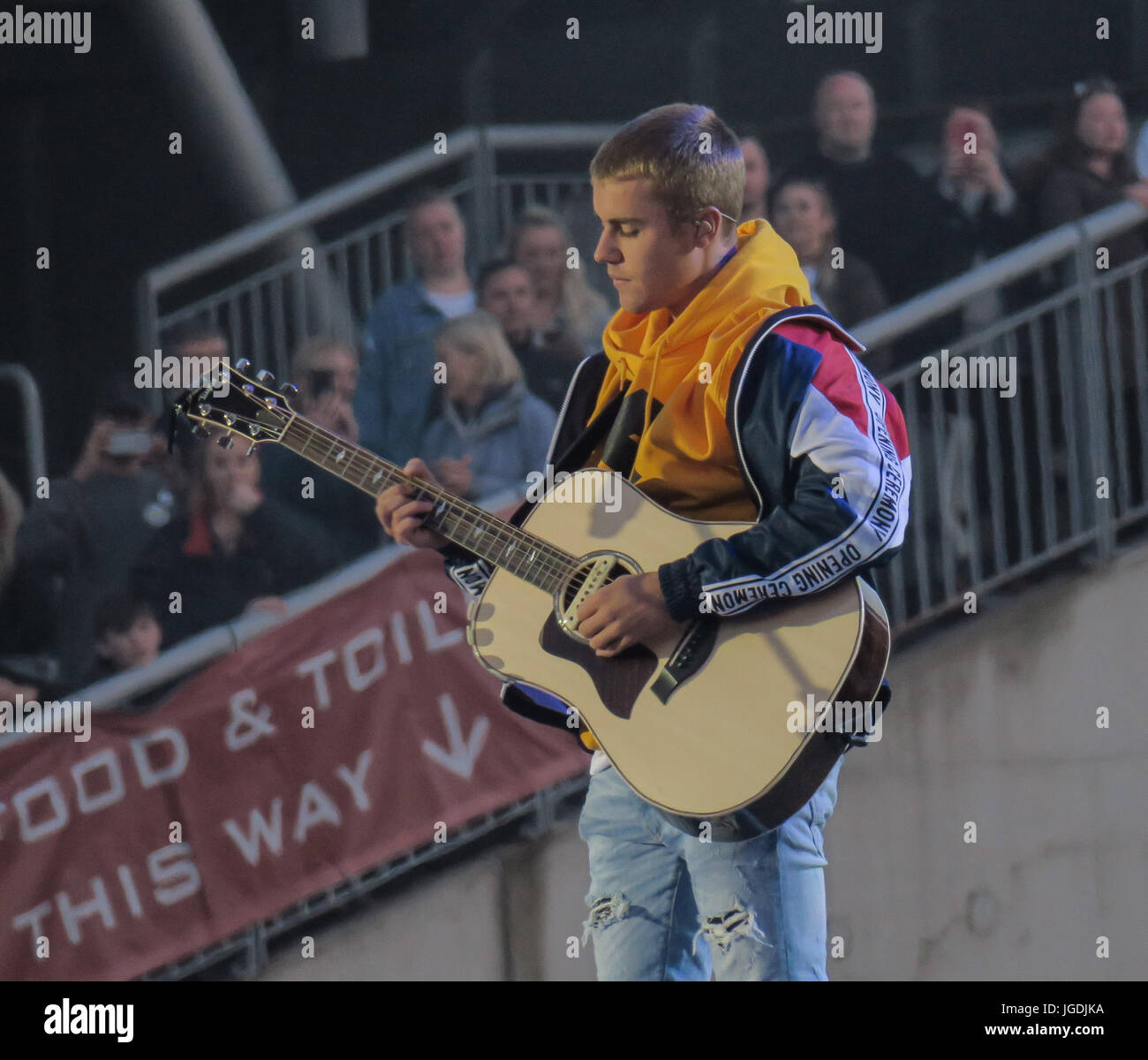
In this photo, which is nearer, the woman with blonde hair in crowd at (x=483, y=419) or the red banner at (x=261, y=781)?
the red banner at (x=261, y=781)

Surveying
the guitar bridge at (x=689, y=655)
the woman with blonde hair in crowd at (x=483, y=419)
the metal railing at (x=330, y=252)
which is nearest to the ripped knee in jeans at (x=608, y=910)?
the guitar bridge at (x=689, y=655)

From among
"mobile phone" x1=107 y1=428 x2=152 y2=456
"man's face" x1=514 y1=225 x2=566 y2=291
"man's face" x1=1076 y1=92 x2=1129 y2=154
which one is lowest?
"mobile phone" x1=107 y1=428 x2=152 y2=456

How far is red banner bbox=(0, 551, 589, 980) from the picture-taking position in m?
3.92

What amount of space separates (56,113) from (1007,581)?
112 inches

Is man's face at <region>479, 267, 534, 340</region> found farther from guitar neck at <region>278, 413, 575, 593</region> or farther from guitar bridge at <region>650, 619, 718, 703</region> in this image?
guitar bridge at <region>650, 619, 718, 703</region>

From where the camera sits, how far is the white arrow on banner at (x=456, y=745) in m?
Answer: 4.00

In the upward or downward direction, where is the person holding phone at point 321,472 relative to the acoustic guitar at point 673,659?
upward

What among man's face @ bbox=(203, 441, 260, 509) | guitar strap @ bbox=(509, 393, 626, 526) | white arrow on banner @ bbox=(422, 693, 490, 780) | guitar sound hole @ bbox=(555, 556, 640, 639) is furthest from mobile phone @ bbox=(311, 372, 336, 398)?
guitar sound hole @ bbox=(555, 556, 640, 639)

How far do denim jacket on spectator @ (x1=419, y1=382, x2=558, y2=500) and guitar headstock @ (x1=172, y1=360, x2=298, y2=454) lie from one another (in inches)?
50.8

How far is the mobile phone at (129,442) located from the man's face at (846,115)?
1.95 meters

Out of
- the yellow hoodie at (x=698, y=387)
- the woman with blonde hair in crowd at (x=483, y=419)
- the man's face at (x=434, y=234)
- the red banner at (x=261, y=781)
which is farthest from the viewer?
the man's face at (x=434, y=234)

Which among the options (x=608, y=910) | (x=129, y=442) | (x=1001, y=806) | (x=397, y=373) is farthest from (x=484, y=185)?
(x=608, y=910)

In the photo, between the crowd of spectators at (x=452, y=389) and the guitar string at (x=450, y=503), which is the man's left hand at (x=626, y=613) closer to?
the guitar string at (x=450, y=503)
